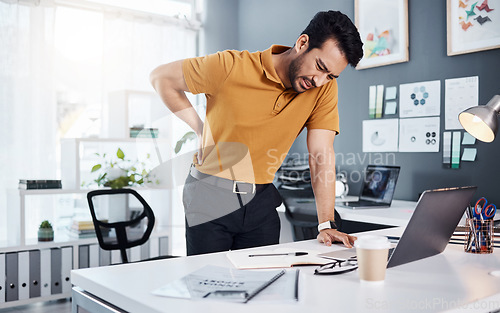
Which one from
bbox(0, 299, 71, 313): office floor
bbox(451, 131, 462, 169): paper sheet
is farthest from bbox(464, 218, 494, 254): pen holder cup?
bbox(0, 299, 71, 313): office floor

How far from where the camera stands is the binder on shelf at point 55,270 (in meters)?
3.39

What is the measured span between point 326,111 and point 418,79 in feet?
5.20

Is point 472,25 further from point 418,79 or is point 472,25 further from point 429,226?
point 429,226

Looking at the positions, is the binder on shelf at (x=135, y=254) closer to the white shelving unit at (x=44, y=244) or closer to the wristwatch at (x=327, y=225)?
the white shelving unit at (x=44, y=244)

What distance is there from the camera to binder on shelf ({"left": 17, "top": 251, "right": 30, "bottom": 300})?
327 cm

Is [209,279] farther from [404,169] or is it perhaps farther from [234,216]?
[404,169]

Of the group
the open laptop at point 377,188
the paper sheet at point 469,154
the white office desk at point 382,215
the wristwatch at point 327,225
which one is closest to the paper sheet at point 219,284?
the wristwatch at point 327,225

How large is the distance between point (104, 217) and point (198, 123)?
207 centimetres

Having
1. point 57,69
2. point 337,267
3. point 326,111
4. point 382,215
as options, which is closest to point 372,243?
point 337,267

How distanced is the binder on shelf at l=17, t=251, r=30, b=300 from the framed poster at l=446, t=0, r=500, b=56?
9.60ft

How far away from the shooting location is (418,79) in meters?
3.23

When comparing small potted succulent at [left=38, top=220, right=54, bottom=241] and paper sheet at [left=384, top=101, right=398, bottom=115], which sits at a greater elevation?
paper sheet at [left=384, top=101, right=398, bottom=115]

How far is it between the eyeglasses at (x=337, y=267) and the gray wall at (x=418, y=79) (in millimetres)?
1929

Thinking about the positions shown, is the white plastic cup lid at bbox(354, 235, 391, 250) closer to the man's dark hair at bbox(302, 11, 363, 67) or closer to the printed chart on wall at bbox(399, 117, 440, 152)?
the man's dark hair at bbox(302, 11, 363, 67)
